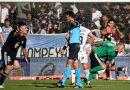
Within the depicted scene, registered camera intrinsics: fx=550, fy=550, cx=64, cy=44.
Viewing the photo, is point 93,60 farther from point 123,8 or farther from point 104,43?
point 123,8

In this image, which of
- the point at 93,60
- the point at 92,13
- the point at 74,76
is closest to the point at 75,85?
the point at 74,76

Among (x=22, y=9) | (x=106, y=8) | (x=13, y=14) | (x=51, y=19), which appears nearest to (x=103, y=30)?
(x=106, y=8)

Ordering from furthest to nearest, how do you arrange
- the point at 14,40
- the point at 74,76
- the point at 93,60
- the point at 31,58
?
1. the point at 31,58
2. the point at 93,60
3. the point at 74,76
4. the point at 14,40

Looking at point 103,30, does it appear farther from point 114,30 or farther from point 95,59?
point 95,59

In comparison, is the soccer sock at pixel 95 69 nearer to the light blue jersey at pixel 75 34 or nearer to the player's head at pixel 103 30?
the light blue jersey at pixel 75 34

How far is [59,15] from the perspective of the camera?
21938 millimetres

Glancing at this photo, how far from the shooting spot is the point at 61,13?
2202cm

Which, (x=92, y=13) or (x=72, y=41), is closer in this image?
(x=72, y=41)

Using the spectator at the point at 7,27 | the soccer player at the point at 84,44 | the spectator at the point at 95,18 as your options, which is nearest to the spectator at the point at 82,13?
the spectator at the point at 95,18

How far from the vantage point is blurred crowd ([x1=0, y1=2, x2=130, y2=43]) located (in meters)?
21.8

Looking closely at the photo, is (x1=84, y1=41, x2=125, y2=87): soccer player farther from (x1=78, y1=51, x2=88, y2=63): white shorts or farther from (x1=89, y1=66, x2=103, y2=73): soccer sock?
(x1=78, y1=51, x2=88, y2=63): white shorts

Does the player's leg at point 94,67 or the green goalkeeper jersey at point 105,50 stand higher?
the green goalkeeper jersey at point 105,50

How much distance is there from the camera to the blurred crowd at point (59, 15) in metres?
21.8

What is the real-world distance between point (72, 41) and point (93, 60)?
2563mm
